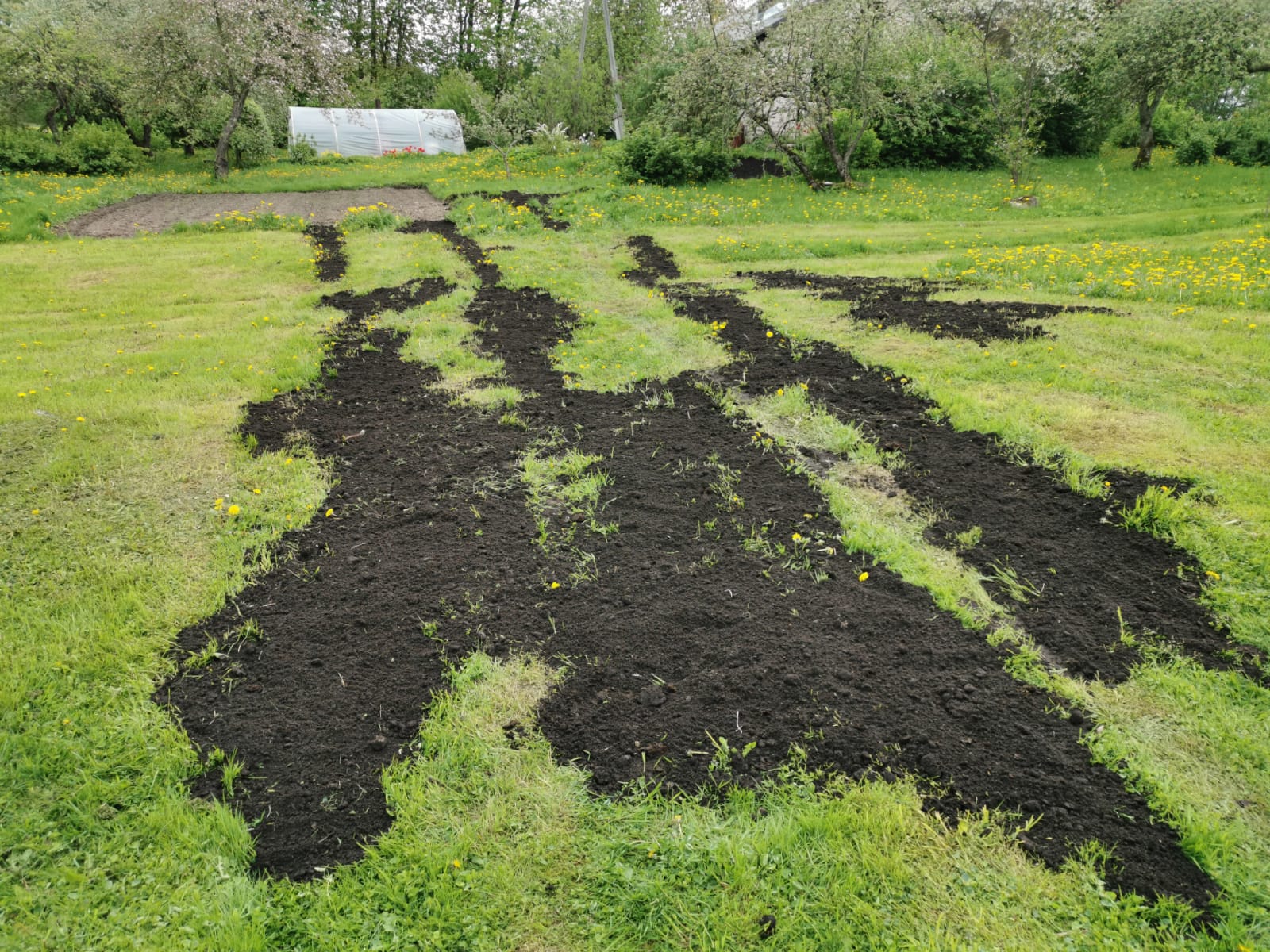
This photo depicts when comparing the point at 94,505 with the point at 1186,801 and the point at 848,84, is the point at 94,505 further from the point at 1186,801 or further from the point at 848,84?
the point at 848,84

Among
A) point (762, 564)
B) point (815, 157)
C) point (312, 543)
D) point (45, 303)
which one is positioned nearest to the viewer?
point (762, 564)

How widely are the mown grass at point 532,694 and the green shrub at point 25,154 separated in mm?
16340

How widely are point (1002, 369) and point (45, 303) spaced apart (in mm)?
11954

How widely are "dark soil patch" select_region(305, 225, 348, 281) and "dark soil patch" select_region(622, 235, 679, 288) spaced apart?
481cm

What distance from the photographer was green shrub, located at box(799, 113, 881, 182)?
755 inches

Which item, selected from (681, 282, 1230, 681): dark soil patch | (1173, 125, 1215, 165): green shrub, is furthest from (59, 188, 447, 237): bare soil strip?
(1173, 125, 1215, 165): green shrub

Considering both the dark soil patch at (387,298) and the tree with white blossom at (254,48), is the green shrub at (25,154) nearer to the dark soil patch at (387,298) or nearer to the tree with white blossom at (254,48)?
the tree with white blossom at (254,48)

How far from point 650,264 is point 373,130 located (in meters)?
21.5

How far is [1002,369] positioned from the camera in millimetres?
6613

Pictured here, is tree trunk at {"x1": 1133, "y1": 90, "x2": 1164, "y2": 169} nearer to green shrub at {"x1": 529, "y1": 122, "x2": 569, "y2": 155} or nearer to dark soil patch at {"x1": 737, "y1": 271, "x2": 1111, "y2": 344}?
dark soil patch at {"x1": 737, "y1": 271, "x2": 1111, "y2": 344}

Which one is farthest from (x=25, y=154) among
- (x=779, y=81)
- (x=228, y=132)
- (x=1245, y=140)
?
(x=1245, y=140)

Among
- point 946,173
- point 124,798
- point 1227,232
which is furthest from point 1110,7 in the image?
point 124,798

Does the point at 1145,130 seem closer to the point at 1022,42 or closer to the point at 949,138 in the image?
the point at 949,138

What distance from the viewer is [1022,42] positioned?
14.9m
